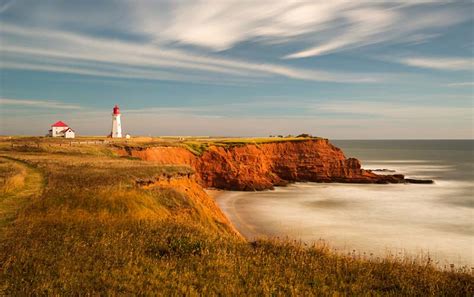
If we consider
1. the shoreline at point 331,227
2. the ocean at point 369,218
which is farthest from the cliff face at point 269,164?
the shoreline at point 331,227

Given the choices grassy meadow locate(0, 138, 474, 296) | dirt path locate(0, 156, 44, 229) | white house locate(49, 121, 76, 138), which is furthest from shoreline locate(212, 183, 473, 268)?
white house locate(49, 121, 76, 138)

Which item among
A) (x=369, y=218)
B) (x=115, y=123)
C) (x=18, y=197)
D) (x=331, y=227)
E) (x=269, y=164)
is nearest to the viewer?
(x=18, y=197)

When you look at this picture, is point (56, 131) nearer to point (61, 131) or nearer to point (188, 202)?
point (61, 131)

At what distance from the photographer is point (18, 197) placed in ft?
47.5

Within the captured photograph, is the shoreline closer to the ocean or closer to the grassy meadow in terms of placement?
the ocean

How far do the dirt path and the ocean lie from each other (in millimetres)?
14757

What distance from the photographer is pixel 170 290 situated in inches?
269

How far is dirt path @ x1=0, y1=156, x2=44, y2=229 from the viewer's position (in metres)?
11.6

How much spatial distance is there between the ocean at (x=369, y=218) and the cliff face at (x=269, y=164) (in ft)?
17.4

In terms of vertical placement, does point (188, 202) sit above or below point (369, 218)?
above

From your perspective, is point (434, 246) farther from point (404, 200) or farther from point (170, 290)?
point (170, 290)

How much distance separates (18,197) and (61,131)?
71.0 meters

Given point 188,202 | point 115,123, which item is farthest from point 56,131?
point 188,202

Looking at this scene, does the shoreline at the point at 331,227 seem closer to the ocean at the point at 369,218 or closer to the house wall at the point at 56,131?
the ocean at the point at 369,218
